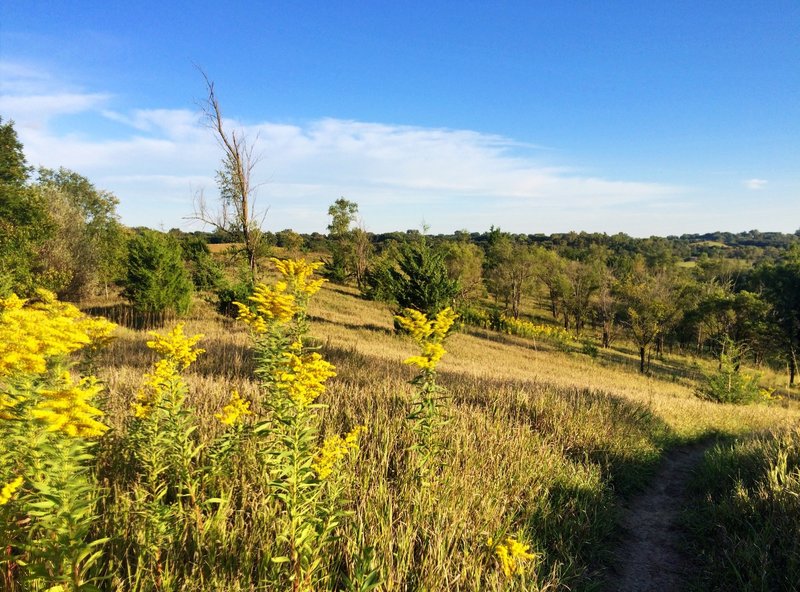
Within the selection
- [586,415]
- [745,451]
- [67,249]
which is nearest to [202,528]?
[586,415]

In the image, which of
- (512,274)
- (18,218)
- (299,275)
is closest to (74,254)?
(18,218)

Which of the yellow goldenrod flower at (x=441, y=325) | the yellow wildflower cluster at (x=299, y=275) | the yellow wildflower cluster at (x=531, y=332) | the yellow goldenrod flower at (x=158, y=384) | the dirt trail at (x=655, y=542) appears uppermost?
the yellow wildflower cluster at (x=299, y=275)

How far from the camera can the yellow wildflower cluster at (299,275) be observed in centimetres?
361

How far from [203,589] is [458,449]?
2.64 m

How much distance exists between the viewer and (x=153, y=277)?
669 inches

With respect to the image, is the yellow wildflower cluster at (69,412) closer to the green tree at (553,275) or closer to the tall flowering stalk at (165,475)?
the tall flowering stalk at (165,475)

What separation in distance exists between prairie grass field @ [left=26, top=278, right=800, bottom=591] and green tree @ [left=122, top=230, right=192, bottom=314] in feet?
34.0

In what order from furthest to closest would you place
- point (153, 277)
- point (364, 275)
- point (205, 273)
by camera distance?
point (364, 275) → point (205, 273) → point (153, 277)

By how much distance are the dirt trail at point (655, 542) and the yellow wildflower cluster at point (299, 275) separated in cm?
372

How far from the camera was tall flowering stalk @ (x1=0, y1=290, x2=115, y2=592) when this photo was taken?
1.78 meters

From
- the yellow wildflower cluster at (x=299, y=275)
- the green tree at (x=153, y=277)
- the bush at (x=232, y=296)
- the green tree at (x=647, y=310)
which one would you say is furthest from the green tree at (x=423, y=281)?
the yellow wildflower cluster at (x=299, y=275)

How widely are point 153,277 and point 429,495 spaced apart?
17.3m

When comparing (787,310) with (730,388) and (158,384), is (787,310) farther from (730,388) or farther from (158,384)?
(158,384)

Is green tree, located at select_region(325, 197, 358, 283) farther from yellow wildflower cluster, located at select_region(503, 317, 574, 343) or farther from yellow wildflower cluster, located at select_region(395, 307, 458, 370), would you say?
yellow wildflower cluster, located at select_region(395, 307, 458, 370)
